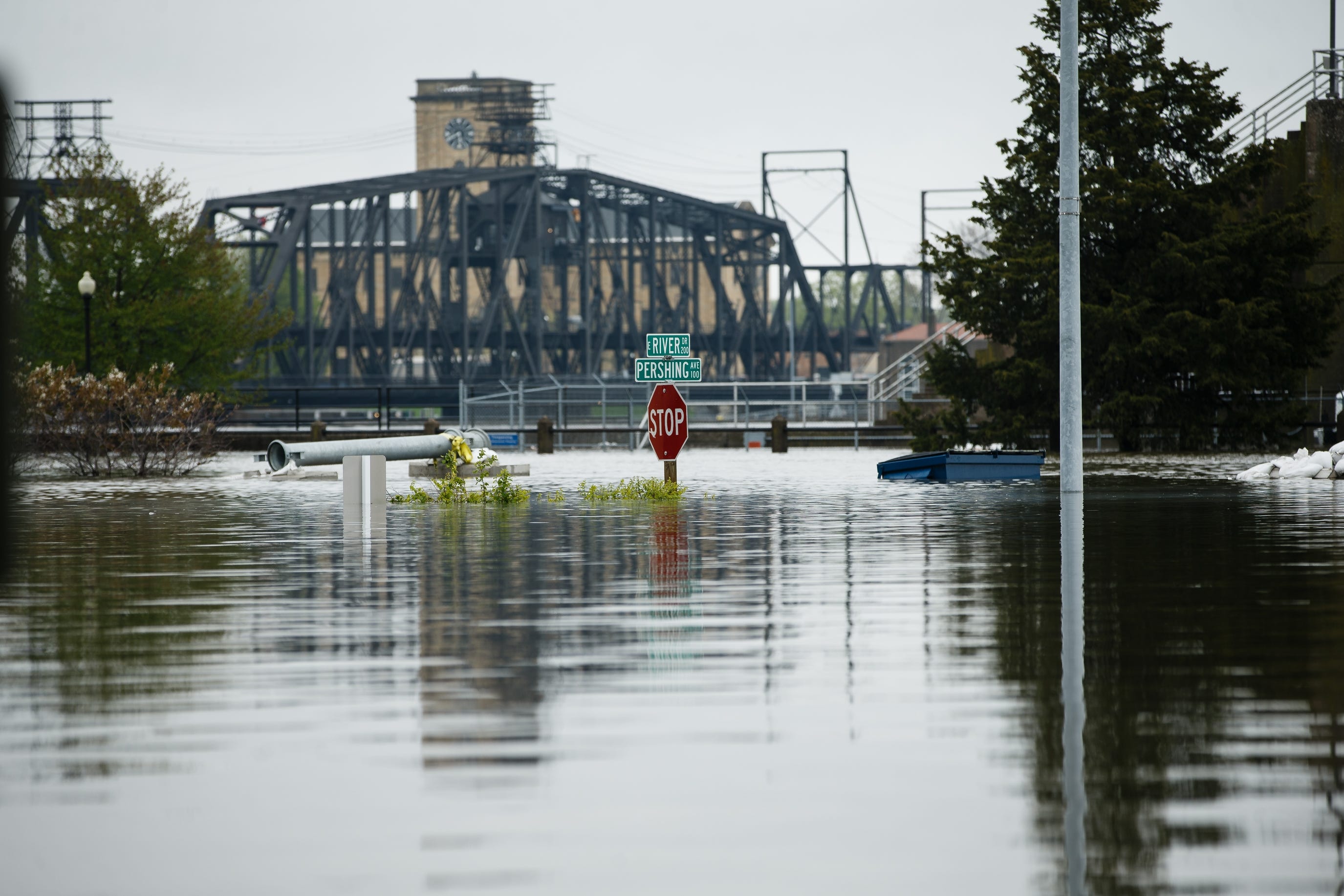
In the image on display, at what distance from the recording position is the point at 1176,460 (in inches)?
1251

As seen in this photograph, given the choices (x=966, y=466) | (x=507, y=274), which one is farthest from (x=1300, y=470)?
(x=507, y=274)

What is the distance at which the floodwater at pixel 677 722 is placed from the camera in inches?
162

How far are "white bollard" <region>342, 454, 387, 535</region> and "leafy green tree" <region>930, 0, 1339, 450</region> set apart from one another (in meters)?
17.3

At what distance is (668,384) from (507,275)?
83257mm

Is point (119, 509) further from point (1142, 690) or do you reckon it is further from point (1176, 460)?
point (1176, 460)

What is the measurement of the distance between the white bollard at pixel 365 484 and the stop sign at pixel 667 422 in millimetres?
3682

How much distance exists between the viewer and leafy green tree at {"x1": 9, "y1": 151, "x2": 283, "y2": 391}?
140 feet

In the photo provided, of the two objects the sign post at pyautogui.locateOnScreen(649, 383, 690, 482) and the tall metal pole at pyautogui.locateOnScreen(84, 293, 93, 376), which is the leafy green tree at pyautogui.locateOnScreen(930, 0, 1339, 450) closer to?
the sign post at pyautogui.locateOnScreen(649, 383, 690, 482)

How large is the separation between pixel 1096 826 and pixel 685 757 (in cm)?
147

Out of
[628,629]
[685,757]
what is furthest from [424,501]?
[685,757]

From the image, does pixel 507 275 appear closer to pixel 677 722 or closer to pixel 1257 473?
pixel 1257 473

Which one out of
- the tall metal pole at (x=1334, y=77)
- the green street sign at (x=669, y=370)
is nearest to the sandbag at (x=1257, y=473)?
the green street sign at (x=669, y=370)

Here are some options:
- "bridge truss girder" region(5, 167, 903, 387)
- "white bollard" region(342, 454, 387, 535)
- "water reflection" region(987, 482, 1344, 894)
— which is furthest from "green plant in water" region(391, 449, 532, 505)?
"bridge truss girder" region(5, 167, 903, 387)

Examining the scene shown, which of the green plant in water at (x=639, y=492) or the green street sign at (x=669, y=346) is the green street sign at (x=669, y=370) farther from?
the green plant in water at (x=639, y=492)
